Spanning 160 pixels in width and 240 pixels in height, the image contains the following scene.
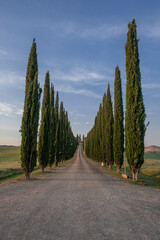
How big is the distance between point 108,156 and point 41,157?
1021cm

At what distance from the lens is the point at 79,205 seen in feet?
18.7

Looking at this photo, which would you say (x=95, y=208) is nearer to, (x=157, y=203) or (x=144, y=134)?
(x=157, y=203)

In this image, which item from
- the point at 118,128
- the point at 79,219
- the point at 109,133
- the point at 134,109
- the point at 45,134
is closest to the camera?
the point at 79,219

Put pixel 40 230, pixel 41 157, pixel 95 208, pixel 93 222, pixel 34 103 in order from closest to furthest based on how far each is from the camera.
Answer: pixel 40 230
pixel 93 222
pixel 95 208
pixel 34 103
pixel 41 157

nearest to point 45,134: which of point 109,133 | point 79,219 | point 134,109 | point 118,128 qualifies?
point 118,128

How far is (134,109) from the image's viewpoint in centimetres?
1243

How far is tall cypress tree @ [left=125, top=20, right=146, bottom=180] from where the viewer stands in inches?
468

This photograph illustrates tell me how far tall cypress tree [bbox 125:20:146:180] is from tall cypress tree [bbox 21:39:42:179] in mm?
7902

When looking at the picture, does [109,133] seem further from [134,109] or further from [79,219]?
[79,219]

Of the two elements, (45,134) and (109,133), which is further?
(109,133)

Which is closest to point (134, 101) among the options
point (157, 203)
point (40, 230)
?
point (157, 203)

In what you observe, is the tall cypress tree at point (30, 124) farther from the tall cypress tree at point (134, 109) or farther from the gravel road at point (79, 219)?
the tall cypress tree at point (134, 109)

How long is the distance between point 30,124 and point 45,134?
6879 mm

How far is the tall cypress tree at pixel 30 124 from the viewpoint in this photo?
495 inches
